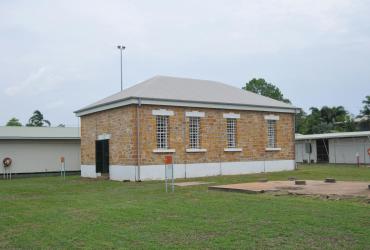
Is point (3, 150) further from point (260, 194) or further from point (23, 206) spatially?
point (260, 194)

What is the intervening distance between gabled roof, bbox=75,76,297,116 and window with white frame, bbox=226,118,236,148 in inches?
33.2

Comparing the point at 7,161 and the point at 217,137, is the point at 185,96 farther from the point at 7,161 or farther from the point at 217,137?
the point at 7,161

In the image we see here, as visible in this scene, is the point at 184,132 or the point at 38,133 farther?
the point at 38,133

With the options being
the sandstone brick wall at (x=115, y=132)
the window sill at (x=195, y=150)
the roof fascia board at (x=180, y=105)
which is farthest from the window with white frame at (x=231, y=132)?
the sandstone brick wall at (x=115, y=132)

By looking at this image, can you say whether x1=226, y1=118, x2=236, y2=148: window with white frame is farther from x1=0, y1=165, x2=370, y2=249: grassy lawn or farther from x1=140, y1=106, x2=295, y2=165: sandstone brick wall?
x1=0, y1=165, x2=370, y2=249: grassy lawn

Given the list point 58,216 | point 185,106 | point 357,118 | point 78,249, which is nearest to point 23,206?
point 58,216

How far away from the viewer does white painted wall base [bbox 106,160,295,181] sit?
2358 centimetres

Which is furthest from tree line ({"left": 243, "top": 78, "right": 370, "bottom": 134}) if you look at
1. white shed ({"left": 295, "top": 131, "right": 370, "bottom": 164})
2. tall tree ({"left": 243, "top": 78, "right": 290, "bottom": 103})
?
white shed ({"left": 295, "top": 131, "right": 370, "bottom": 164})

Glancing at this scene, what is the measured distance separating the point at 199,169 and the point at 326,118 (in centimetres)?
4007

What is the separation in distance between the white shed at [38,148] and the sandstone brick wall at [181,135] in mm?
5294

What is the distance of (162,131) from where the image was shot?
24.7 m

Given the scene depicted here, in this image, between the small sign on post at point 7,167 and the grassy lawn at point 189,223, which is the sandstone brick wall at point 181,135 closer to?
the small sign on post at point 7,167

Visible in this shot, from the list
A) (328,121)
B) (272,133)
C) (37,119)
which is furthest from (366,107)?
(37,119)

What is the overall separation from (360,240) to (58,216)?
6.65 m
